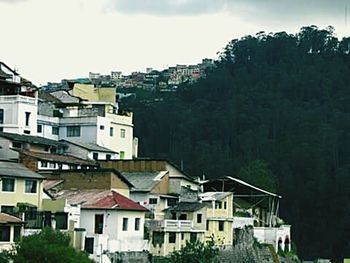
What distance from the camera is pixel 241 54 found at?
494 ft

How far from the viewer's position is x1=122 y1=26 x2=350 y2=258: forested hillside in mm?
96562

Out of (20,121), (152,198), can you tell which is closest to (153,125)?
(20,121)

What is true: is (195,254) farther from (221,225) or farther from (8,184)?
(8,184)

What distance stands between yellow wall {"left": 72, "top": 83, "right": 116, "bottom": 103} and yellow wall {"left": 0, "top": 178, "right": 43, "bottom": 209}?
30662 mm

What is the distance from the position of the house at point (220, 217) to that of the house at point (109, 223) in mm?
7593

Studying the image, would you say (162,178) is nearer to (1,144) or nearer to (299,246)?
(1,144)

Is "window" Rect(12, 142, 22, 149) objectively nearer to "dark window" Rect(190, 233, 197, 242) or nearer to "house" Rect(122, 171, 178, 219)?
"house" Rect(122, 171, 178, 219)

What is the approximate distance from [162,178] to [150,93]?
84.7 m

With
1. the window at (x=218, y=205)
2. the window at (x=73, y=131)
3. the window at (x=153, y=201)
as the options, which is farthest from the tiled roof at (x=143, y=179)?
the window at (x=73, y=131)

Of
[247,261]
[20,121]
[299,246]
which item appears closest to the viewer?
[247,261]

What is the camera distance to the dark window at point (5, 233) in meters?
42.0

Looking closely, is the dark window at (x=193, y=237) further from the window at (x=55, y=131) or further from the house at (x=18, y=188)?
the window at (x=55, y=131)

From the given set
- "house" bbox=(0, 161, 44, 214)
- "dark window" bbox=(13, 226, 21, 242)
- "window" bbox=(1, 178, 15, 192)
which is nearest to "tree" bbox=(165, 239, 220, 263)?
"house" bbox=(0, 161, 44, 214)

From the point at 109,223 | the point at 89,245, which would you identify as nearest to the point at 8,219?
the point at 89,245
